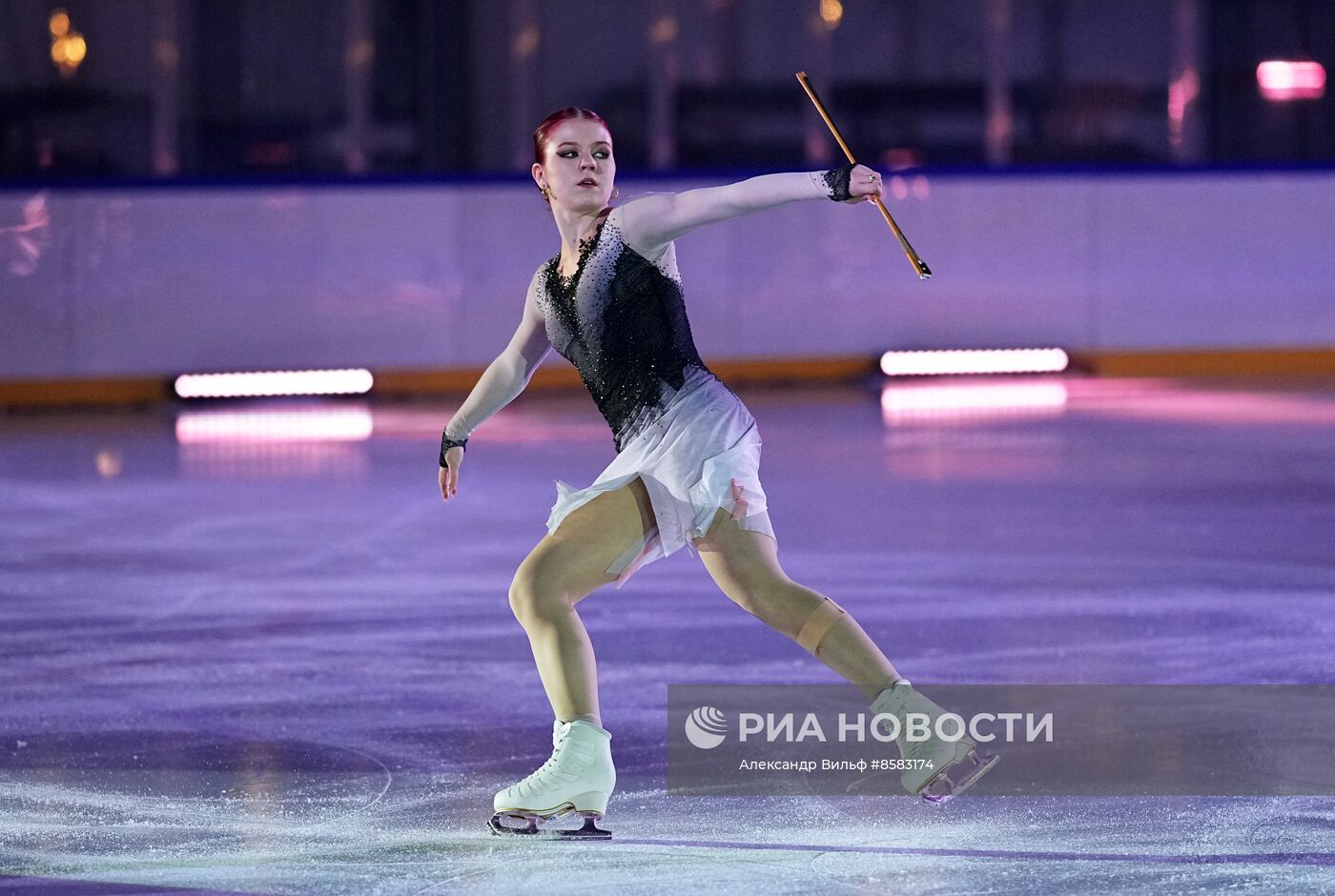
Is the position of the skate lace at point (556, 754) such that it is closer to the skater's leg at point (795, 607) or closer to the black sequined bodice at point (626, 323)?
the skater's leg at point (795, 607)

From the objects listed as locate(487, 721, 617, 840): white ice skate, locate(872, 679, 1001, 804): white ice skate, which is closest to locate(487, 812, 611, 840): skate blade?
locate(487, 721, 617, 840): white ice skate

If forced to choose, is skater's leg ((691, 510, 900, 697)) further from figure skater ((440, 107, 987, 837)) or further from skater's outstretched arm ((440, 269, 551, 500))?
skater's outstretched arm ((440, 269, 551, 500))

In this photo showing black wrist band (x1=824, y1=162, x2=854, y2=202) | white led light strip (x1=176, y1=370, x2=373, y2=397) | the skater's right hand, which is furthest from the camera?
white led light strip (x1=176, y1=370, x2=373, y2=397)

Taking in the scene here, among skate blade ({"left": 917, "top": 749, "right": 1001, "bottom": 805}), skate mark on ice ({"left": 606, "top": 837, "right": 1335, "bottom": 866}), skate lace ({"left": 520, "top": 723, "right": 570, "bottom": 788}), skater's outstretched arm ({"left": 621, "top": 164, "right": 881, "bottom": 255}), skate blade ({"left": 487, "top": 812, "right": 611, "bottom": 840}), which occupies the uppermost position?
skater's outstretched arm ({"left": 621, "top": 164, "right": 881, "bottom": 255})

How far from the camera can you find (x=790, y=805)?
4.38m

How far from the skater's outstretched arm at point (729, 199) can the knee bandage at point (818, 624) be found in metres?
0.78

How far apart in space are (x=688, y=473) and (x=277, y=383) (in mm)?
10386

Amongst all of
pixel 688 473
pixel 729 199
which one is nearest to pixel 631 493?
pixel 688 473

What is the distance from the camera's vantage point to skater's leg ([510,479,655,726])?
3988 millimetres

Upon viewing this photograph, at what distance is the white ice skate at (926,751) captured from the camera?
402cm

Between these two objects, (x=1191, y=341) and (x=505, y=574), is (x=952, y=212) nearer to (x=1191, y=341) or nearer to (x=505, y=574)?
(x=1191, y=341)

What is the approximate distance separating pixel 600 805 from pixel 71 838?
107 cm

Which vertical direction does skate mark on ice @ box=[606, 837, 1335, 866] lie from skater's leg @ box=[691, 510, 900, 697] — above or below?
Result: below

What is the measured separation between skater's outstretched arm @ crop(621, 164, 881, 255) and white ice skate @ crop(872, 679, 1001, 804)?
3.16ft
